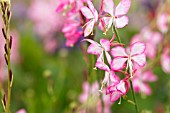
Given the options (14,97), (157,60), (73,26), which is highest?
(73,26)

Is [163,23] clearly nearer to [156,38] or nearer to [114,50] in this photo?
[156,38]

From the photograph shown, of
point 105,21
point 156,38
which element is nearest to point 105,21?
point 105,21

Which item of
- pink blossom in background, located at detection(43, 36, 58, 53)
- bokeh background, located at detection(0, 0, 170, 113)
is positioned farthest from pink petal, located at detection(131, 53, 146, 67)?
pink blossom in background, located at detection(43, 36, 58, 53)

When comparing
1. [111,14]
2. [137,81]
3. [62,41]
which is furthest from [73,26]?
[62,41]

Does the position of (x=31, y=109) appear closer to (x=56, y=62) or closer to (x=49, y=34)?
(x=56, y=62)

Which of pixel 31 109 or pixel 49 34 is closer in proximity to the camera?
pixel 31 109

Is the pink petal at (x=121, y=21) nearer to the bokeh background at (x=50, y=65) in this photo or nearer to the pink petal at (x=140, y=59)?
the pink petal at (x=140, y=59)

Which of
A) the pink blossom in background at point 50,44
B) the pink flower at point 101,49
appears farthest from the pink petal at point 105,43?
the pink blossom in background at point 50,44

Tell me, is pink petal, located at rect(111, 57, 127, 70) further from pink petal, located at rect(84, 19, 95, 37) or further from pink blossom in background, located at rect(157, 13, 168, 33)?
pink blossom in background, located at rect(157, 13, 168, 33)
